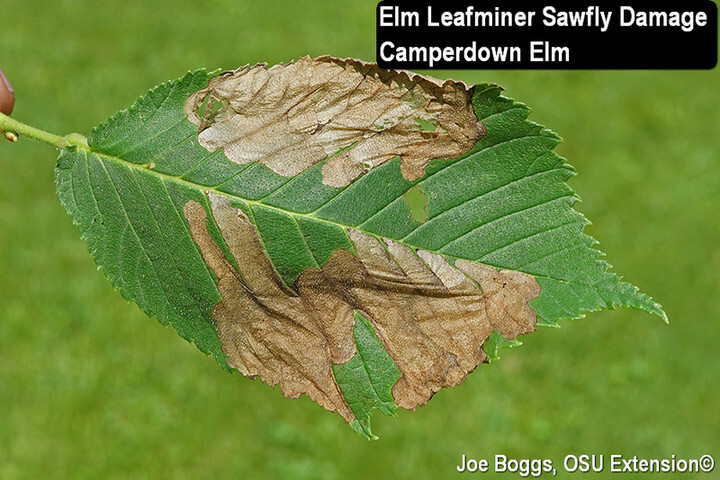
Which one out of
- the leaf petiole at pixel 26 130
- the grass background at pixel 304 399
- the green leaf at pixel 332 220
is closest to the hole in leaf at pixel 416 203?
the green leaf at pixel 332 220

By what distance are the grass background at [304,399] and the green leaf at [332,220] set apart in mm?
3484

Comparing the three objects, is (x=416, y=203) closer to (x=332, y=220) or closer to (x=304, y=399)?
(x=332, y=220)

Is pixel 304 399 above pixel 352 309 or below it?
below

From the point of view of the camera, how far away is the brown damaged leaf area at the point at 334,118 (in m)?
1.45

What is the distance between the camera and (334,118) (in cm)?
149

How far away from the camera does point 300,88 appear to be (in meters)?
1.48

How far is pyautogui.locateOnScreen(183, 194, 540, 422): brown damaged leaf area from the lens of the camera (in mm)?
1441

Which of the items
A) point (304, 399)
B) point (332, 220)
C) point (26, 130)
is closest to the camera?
point (26, 130)

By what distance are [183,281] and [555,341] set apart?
440cm

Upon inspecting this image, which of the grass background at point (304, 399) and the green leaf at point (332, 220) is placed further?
the grass background at point (304, 399)

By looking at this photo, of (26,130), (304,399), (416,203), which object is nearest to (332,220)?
(416,203)

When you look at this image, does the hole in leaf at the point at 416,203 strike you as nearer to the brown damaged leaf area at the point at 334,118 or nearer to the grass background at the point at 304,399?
the brown damaged leaf area at the point at 334,118

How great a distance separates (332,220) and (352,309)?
18 centimetres

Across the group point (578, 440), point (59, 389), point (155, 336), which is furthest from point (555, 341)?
point (59, 389)
